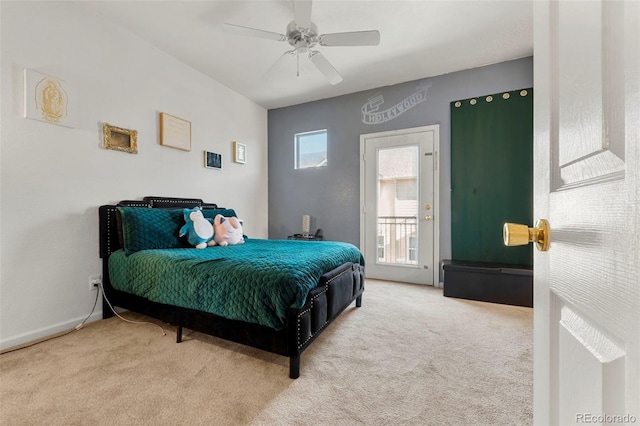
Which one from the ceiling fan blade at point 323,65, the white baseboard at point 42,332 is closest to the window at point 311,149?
the ceiling fan blade at point 323,65

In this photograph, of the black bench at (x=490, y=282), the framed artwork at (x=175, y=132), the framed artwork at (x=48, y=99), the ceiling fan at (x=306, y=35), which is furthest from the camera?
the framed artwork at (x=175, y=132)

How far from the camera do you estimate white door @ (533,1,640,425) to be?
31cm

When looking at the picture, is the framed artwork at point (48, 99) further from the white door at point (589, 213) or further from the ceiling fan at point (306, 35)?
the white door at point (589, 213)

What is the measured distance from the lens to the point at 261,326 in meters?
1.62

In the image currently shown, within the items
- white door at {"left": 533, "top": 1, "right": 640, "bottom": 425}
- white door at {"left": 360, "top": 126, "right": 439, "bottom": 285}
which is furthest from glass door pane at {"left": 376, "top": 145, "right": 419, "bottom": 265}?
white door at {"left": 533, "top": 1, "right": 640, "bottom": 425}

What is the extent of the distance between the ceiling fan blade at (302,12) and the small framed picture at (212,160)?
205 centimetres

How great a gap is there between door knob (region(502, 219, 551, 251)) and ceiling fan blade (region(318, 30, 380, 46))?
7.00ft

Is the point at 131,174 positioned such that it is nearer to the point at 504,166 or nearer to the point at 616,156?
the point at 616,156

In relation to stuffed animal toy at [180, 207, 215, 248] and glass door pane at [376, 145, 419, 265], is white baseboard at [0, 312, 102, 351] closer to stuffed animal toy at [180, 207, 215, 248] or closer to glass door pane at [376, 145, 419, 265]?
stuffed animal toy at [180, 207, 215, 248]

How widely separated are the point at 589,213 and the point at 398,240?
3451mm

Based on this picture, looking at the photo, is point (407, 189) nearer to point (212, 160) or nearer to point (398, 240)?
point (398, 240)

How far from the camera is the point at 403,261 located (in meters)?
3.72

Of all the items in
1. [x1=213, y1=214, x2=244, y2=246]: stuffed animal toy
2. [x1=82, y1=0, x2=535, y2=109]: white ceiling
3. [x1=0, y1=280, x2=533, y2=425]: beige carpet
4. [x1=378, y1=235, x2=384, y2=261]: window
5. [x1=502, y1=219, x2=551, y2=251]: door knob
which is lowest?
[x1=0, y1=280, x2=533, y2=425]: beige carpet

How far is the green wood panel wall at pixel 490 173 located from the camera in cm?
305
